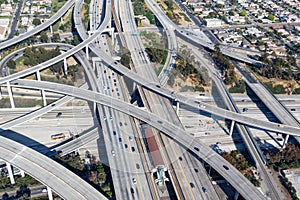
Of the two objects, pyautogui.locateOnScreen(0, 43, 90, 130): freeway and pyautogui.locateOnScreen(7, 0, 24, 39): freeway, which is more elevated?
pyautogui.locateOnScreen(7, 0, 24, 39): freeway

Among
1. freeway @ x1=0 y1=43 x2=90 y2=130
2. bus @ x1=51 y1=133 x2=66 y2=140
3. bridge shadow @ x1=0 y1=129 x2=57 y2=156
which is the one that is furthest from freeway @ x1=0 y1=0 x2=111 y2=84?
bus @ x1=51 y1=133 x2=66 y2=140

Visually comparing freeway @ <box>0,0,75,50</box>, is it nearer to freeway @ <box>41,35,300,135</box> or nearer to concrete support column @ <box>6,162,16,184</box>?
freeway @ <box>41,35,300,135</box>

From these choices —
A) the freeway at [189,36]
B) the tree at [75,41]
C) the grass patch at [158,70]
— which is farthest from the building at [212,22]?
the tree at [75,41]

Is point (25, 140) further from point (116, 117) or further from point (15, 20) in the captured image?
point (15, 20)

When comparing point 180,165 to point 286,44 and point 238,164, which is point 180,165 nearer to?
point 238,164

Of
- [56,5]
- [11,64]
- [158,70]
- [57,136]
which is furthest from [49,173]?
[56,5]

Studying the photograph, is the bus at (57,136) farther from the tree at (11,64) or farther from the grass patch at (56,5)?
the grass patch at (56,5)
